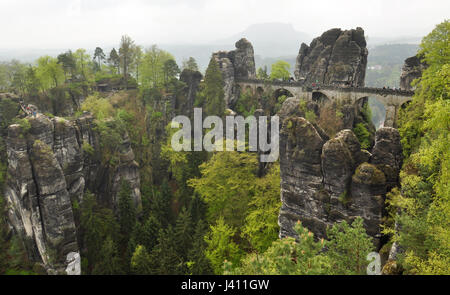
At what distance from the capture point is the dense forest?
17.4 meters

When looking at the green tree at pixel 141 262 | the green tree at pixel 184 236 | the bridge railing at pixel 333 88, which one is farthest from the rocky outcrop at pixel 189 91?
the green tree at pixel 141 262

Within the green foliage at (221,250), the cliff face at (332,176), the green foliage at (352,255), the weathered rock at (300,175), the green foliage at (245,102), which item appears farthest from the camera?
the green foliage at (245,102)

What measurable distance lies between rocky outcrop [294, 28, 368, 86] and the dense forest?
7759mm

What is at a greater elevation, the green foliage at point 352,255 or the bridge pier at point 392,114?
the bridge pier at point 392,114

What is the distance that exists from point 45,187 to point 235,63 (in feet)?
153

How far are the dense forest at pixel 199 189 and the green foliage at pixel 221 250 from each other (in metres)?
0.16

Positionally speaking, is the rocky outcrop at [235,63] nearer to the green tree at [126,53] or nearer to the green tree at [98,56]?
the green tree at [126,53]

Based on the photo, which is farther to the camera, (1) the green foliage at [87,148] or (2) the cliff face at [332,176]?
(1) the green foliage at [87,148]

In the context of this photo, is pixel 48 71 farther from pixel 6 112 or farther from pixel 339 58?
pixel 339 58

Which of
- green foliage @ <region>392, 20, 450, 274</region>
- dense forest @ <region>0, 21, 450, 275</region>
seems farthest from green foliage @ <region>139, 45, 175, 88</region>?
green foliage @ <region>392, 20, 450, 274</region>

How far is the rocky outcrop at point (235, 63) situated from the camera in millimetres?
67688

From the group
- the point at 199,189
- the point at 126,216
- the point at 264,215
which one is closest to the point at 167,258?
the point at 199,189

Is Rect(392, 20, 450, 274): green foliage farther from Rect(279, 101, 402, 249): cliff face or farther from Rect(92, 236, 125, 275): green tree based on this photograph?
Rect(92, 236, 125, 275): green tree

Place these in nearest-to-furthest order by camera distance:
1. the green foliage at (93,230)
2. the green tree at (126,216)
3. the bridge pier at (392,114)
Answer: the green foliage at (93,230) < the bridge pier at (392,114) < the green tree at (126,216)
